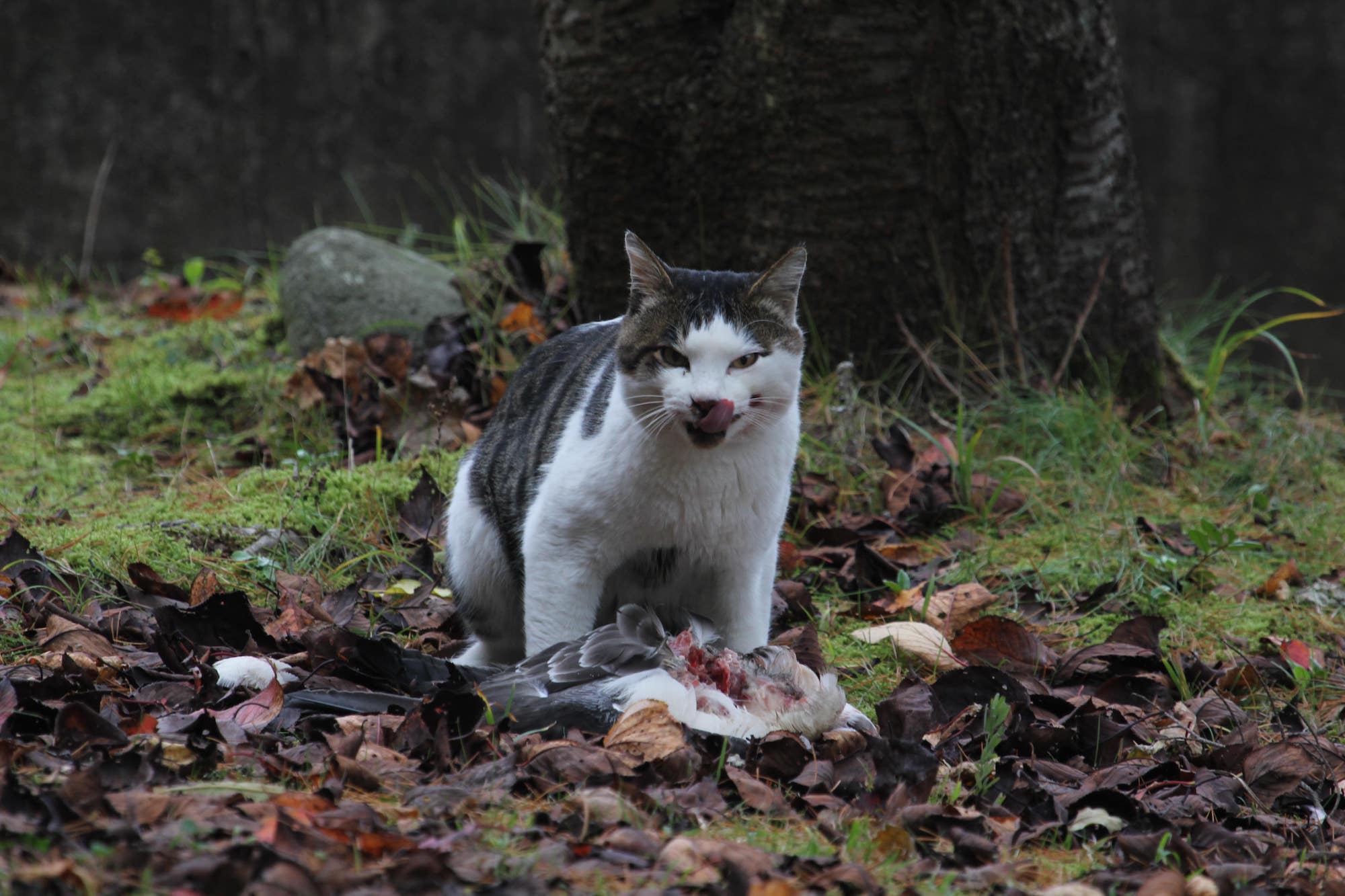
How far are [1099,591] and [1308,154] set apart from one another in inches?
171

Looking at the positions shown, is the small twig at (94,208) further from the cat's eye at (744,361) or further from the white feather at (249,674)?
the cat's eye at (744,361)

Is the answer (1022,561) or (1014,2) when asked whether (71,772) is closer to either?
(1022,561)

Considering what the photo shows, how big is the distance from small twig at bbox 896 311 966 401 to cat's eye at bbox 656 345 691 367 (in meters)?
1.82

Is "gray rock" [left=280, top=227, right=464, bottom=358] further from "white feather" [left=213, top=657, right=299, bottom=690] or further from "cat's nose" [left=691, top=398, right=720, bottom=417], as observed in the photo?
"cat's nose" [left=691, top=398, right=720, bottom=417]

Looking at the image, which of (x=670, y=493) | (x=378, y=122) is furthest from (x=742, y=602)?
(x=378, y=122)

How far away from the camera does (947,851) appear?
1873 mm

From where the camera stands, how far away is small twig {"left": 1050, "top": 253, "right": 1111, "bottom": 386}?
414 cm

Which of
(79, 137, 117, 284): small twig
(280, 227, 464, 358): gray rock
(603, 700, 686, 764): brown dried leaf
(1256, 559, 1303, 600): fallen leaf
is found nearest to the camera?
(603, 700, 686, 764): brown dried leaf

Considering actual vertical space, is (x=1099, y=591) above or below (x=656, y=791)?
below

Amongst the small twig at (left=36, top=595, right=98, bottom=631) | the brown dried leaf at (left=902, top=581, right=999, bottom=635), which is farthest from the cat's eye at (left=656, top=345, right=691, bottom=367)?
the small twig at (left=36, top=595, right=98, bottom=631)

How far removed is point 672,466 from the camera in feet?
7.94

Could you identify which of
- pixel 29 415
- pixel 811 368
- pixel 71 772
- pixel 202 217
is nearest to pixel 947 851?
pixel 71 772

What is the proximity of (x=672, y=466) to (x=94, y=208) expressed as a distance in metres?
4.94

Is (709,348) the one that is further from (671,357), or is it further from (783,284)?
(783,284)
